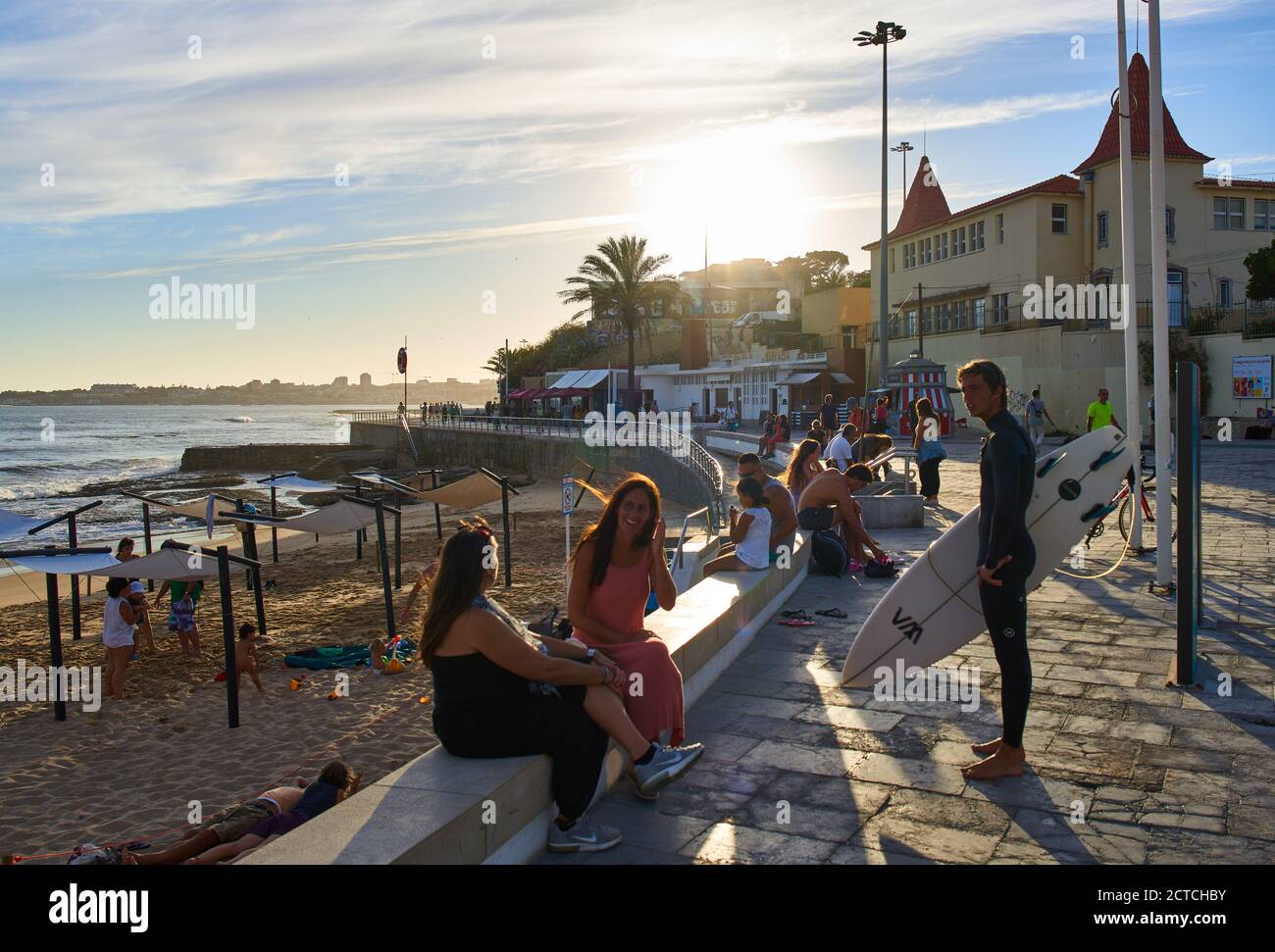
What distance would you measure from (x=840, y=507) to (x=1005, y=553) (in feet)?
18.6

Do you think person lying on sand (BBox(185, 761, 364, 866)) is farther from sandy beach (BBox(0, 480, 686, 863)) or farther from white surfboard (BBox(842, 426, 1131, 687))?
white surfboard (BBox(842, 426, 1131, 687))

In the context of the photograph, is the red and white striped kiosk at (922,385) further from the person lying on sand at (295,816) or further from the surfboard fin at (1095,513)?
the person lying on sand at (295,816)

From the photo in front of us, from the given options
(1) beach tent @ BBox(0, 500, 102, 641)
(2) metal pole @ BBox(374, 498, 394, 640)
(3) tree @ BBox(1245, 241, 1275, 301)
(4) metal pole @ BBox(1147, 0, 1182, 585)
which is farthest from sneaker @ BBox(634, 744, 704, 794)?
(3) tree @ BBox(1245, 241, 1275, 301)

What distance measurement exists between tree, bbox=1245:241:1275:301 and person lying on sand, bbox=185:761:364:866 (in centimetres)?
3199

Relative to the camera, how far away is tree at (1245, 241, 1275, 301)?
29.2m

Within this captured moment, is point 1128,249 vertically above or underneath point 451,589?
above

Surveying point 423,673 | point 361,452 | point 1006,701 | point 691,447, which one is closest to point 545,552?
point 691,447

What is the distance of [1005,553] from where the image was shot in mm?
4297

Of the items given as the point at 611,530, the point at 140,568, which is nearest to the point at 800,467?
the point at 611,530

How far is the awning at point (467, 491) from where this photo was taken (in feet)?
66.6

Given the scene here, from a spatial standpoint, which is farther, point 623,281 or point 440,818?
point 623,281
